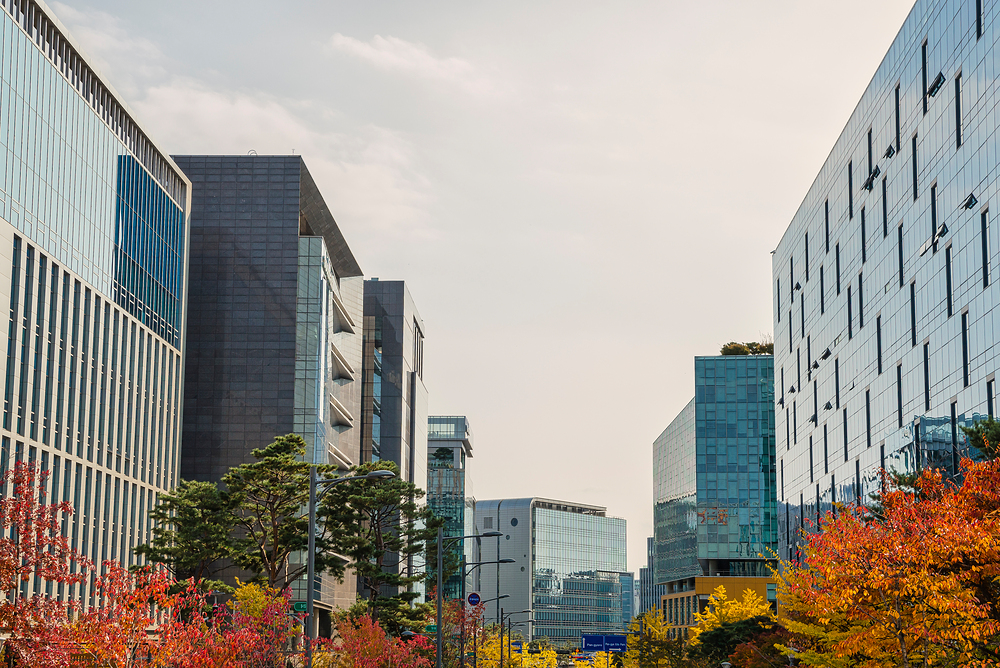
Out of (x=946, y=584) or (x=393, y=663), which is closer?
(x=946, y=584)

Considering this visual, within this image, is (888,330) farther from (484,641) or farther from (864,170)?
(484,641)

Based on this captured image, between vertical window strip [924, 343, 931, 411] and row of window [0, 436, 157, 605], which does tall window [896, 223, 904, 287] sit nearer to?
vertical window strip [924, 343, 931, 411]

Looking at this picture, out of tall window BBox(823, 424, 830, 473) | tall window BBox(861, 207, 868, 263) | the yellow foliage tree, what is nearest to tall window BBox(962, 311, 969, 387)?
tall window BBox(861, 207, 868, 263)

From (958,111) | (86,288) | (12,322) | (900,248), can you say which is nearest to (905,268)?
(900,248)

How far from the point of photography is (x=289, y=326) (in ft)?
280

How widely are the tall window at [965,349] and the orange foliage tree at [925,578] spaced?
22.9m

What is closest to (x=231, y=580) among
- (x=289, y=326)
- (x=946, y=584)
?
(x=289, y=326)

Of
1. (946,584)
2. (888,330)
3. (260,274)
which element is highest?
(260,274)

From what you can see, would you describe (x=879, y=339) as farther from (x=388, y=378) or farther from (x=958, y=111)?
(x=388, y=378)

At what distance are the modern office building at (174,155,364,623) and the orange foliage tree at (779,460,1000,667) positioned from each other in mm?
56590

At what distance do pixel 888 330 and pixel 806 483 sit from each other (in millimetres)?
26565

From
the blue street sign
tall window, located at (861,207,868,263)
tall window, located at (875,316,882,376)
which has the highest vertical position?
tall window, located at (861,207,868,263)

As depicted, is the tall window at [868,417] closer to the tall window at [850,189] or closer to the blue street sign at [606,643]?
the tall window at [850,189]

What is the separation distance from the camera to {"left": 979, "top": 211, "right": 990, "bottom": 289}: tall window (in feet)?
167
